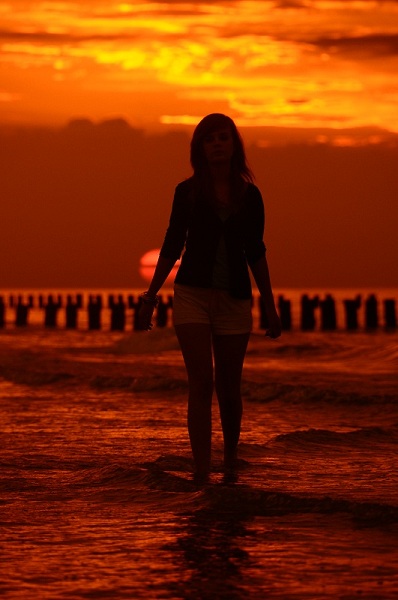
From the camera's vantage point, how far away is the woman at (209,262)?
6.04m

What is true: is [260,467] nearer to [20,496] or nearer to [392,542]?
[20,496]

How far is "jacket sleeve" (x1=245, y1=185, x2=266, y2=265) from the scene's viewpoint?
6.17 meters

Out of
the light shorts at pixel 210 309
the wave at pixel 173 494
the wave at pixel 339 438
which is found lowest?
the wave at pixel 339 438

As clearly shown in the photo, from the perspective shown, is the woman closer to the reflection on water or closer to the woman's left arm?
the woman's left arm

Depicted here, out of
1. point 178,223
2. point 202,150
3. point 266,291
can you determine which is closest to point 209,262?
point 178,223

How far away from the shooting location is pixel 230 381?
20.5ft

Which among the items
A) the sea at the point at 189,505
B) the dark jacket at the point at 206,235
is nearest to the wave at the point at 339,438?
the sea at the point at 189,505

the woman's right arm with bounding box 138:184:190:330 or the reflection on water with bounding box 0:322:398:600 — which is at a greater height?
the woman's right arm with bounding box 138:184:190:330

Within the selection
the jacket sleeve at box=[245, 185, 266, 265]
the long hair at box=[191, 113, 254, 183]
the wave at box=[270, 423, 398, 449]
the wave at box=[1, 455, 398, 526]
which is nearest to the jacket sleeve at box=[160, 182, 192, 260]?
the long hair at box=[191, 113, 254, 183]

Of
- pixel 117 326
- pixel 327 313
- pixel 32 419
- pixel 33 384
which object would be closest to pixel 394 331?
pixel 327 313

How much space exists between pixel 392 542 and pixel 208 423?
154 cm

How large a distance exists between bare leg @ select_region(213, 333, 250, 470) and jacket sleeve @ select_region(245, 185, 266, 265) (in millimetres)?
404

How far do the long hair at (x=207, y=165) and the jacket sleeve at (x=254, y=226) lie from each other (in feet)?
0.21

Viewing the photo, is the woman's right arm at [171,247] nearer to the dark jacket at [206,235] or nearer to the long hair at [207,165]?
the dark jacket at [206,235]
